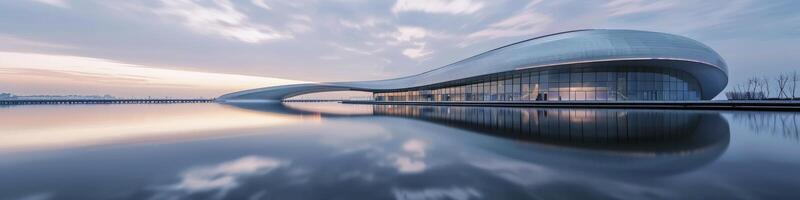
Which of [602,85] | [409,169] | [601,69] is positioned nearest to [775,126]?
[409,169]

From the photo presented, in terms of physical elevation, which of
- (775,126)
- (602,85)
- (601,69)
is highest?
(601,69)

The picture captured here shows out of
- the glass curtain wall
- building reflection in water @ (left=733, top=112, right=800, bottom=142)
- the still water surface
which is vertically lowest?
building reflection in water @ (left=733, top=112, right=800, bottom=142)

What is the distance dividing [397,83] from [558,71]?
28.4 metres

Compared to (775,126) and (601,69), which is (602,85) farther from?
(775,126)

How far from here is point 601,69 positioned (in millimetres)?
28438

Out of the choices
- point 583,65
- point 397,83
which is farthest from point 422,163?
point 397,83

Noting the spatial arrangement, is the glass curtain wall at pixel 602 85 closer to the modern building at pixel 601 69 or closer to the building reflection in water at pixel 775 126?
the modern building at pixel 601 69

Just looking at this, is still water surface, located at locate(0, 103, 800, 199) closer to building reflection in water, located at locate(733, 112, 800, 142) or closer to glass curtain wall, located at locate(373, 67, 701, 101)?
building reflection in water, located at locate(733, 112, 800, 142)

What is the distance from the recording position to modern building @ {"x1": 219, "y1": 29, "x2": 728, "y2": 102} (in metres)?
25.8

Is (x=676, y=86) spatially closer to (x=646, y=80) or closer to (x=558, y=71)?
(x=646, y=80)

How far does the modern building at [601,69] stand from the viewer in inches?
1014

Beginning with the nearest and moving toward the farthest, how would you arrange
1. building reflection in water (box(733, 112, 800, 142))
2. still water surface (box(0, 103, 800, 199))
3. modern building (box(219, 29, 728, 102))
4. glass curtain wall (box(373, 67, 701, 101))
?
still water surface (box(0, 103, 800, 199)), building reflection in water (box(733, 112, 800, 142)), modern building (box(219, 29, 728, 102)), glass curtain wall (box(373, 67, 701, 101))

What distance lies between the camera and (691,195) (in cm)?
283

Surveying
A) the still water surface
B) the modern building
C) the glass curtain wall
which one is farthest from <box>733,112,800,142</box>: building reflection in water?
the glass curtain wall
